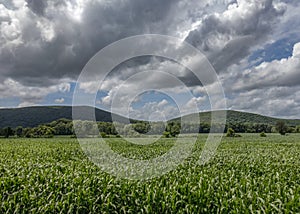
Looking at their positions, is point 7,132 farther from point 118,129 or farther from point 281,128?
point 281,128

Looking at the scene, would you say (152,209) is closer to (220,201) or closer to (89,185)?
(220,201)

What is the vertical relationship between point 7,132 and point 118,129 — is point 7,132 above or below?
below

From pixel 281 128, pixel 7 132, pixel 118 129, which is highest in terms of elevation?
pixel 281 128

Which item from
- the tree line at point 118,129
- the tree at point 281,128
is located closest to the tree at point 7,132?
the tree line at point 118,129

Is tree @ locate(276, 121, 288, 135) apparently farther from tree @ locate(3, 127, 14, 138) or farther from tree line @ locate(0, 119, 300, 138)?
tree @ locate(3, 127, 14, 138)

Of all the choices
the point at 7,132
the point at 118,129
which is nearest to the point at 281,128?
the point at 118,129

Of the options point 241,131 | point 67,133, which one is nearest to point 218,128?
point 241,131

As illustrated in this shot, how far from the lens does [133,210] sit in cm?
822

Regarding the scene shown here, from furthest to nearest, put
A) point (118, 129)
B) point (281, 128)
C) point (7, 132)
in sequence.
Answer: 1. point (281, 128)
2. point (7, 132)
3. point (118, 129)

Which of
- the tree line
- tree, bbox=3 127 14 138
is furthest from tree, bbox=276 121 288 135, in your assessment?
tree, bbox=3 127 14 138

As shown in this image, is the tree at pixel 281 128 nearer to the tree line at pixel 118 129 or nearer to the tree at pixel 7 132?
the tree line at pixel 118 129

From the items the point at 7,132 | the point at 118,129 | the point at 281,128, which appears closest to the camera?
the point at 118,129

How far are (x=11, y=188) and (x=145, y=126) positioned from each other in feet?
229

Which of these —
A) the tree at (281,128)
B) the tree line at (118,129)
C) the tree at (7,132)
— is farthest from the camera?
the tree at (281,128)
